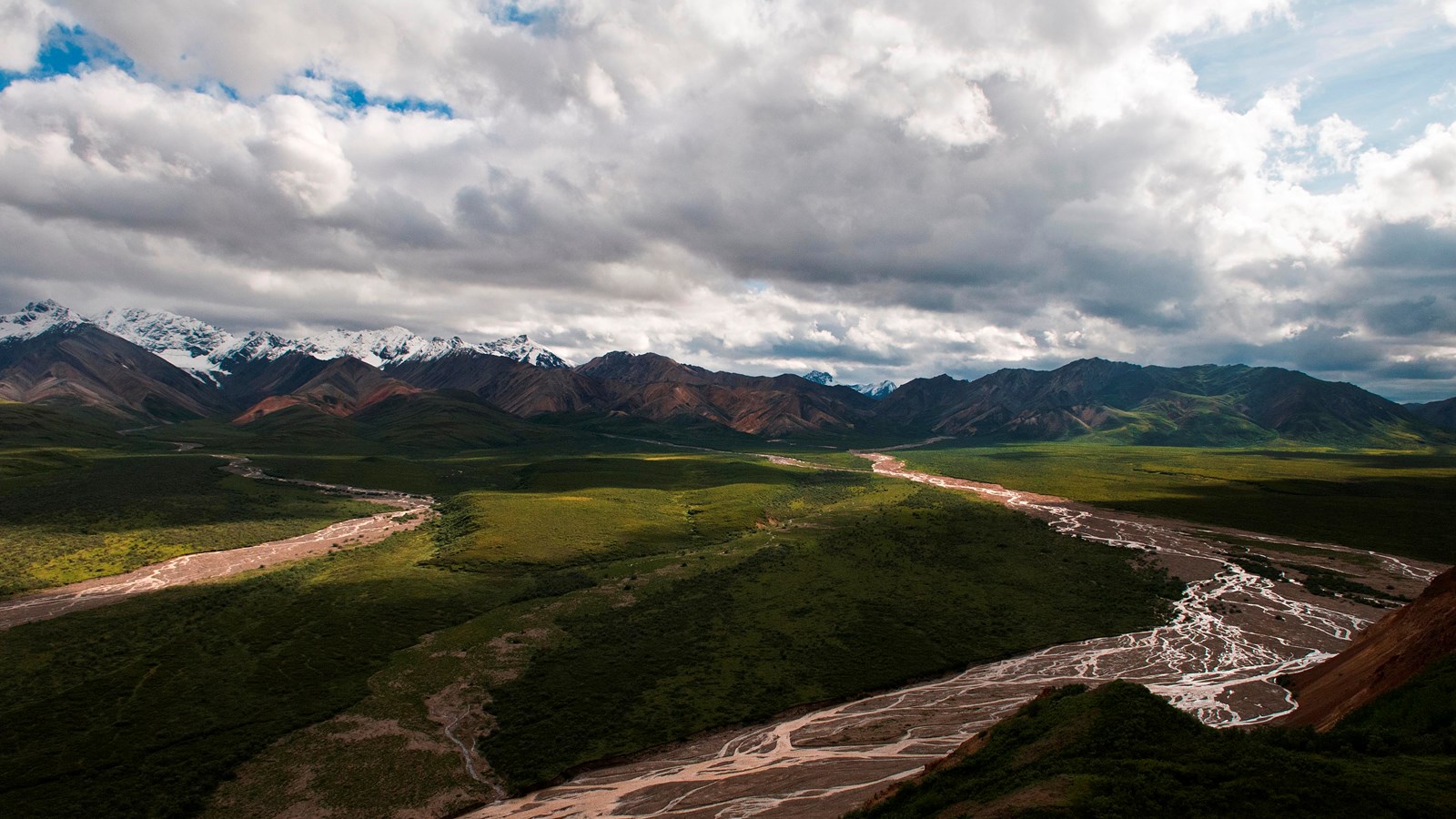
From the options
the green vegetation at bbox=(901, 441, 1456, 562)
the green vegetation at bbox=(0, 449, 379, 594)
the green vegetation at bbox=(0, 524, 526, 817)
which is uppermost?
the green vegetation at bbox=(901, 441, 1456, 562)

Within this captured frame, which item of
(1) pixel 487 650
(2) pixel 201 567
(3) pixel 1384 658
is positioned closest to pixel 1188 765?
(3) pixel 1384 658

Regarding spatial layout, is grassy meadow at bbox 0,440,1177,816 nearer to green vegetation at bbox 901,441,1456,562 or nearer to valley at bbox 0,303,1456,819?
valley at bbox 0,303,1456,819

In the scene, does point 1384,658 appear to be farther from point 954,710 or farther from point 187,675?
point 187,675

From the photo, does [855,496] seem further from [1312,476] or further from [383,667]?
[1312,476]

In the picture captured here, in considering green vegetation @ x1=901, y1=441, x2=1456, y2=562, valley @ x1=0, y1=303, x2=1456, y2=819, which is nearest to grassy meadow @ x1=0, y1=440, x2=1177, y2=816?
valley @ x1=0, y1=303, x2=1456, y2=819

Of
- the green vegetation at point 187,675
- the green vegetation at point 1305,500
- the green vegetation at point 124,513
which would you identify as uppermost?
the green vegetation at point 1305,500

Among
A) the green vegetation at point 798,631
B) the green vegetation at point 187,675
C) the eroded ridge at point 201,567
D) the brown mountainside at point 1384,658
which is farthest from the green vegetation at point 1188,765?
the eroded ridge at point 201,567

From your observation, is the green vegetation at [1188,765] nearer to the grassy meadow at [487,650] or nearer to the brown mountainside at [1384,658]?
the brown mountainside at [1384,658]
